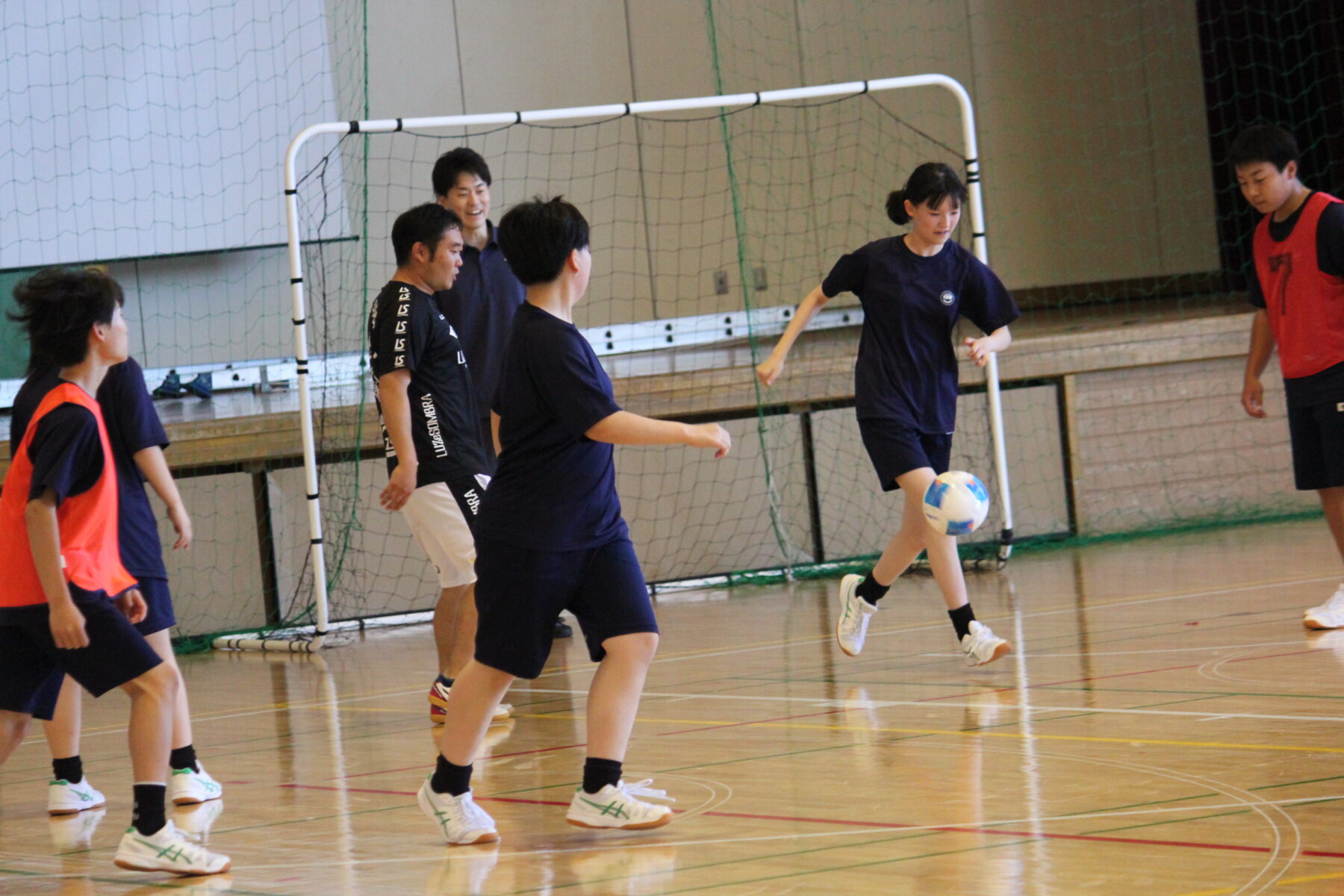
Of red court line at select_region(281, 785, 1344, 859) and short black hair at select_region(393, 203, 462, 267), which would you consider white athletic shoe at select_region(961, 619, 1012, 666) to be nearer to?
red court line at select_region(281, 785, 1344, 859)

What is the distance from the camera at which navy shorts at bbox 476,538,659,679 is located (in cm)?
314

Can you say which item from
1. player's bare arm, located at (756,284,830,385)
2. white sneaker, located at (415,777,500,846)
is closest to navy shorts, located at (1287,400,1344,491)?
player's bare arm, located at (756,284,830,385)

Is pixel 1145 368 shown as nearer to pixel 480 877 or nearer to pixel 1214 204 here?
pixel 1214 204

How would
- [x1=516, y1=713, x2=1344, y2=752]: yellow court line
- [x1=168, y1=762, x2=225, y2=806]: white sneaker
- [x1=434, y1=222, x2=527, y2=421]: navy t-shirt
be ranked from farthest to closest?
[x1=434, y1=222, x2=527, y2=421]: navy t-shirt, [x1=168, y1=762, x2=225, y2=806]: white sneaker, [x1=516, y1=713, x2=1344, y2=752]: yellow court line

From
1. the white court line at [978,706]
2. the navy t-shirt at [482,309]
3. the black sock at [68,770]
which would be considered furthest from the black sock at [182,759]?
the navy t-shirt at [482,309]

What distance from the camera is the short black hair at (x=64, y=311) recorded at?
10.3 ft

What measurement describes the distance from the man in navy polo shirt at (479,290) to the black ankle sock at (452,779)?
1.92 m

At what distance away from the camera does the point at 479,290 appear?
5145 mm

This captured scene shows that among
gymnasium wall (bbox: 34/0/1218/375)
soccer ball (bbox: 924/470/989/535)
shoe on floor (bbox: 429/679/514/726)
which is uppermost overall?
gymnasium wall (bbox: 34/0/1218/375)

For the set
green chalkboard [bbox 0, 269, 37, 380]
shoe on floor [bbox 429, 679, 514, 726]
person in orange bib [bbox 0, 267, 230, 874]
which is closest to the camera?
person in orange bib [bbox 0, 267, 230, 874]

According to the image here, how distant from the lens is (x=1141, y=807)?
3004mm

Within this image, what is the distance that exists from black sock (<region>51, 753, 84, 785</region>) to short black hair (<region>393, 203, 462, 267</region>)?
1658 millimetres

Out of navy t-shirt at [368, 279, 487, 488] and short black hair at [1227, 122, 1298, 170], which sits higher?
short black hair at [1227, 122, 1298, 170]

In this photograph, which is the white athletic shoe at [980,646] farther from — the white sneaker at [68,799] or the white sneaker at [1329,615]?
the white sneaker at [68,799]
